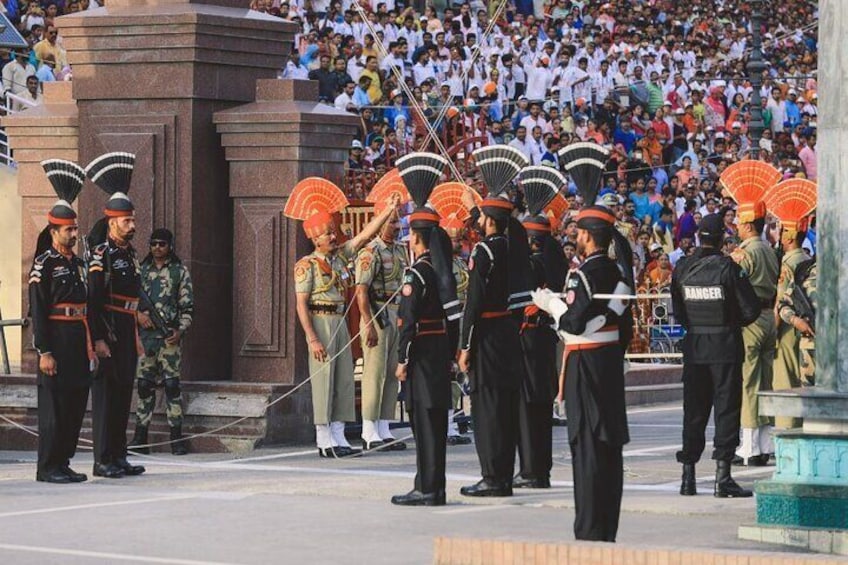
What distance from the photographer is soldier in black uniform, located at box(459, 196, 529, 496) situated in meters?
13.7

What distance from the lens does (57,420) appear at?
49.1 ft

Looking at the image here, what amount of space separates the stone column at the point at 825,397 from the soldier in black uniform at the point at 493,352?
2.38 meters

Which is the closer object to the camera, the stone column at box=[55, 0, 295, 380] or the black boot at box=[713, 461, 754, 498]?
the black boot at box=[713, 461, 754, 498]

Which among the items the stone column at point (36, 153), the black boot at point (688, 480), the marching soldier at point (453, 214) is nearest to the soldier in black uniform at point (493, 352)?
the black boot at point (688, 480)

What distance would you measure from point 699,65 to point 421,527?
2718 cm

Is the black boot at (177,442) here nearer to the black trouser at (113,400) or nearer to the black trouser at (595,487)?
the black trouser at (113,400)

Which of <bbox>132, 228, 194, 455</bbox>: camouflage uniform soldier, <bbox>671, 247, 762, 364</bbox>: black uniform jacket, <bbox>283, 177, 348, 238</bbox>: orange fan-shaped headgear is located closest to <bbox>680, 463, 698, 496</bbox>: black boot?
<bbox>671, 247, 762, 364</bbox>: black uniform jacket

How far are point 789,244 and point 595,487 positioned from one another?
222 inches

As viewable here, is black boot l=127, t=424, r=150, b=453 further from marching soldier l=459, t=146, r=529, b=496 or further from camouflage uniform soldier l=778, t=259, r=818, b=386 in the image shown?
camouflage uniform soldier l=778, t=259, r=818, b=386

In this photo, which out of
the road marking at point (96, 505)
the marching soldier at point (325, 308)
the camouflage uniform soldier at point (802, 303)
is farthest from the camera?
the marching soldier at point (325, 308)

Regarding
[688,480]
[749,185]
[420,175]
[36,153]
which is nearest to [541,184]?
[420,175]

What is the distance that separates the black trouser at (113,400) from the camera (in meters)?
15.3

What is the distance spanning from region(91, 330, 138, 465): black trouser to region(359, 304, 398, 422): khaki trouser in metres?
2.27

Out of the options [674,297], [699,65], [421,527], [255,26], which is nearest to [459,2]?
[699,65]
